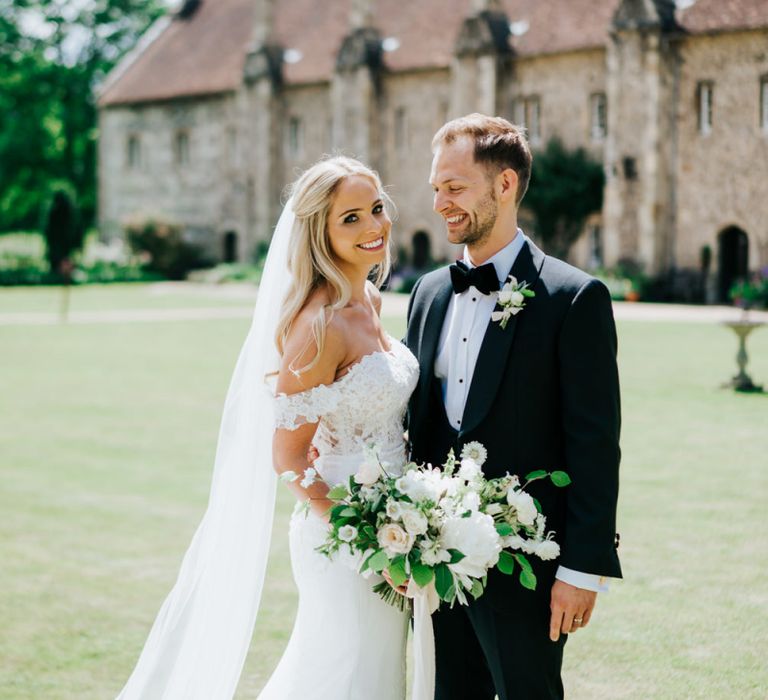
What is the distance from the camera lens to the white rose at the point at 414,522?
10.6 feet

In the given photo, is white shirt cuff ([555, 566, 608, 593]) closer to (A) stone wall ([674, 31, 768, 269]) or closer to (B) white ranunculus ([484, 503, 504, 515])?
(B) white ranunculus ([484, 503, 504, 515])

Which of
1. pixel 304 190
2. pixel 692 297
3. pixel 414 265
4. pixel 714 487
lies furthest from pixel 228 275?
pixel 304 190

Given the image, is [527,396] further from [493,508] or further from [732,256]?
[732,256]

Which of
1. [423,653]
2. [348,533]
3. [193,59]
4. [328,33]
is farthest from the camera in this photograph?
[193,59]

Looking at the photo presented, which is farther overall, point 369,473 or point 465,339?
point 465,339

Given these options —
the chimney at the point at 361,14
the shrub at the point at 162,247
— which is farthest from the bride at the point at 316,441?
the shrub at the point at 162,247

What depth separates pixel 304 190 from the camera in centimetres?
382

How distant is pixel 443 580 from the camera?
10.7ft

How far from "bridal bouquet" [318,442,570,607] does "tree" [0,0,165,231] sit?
54174 mm

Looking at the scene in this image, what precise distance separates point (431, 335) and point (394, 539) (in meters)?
0.90

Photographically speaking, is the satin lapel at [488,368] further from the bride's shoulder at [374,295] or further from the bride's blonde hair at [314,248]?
the bride's shoulder at [374,295]

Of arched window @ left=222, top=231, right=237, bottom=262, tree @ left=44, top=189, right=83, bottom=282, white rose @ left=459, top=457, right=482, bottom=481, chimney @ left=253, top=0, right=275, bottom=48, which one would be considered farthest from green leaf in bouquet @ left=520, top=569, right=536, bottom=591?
arched window @ left=222, top=231, right=237, bottom=262

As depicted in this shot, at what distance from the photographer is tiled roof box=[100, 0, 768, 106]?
3466cm

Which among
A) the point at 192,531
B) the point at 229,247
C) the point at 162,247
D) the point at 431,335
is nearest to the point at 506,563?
the point at 431,335
